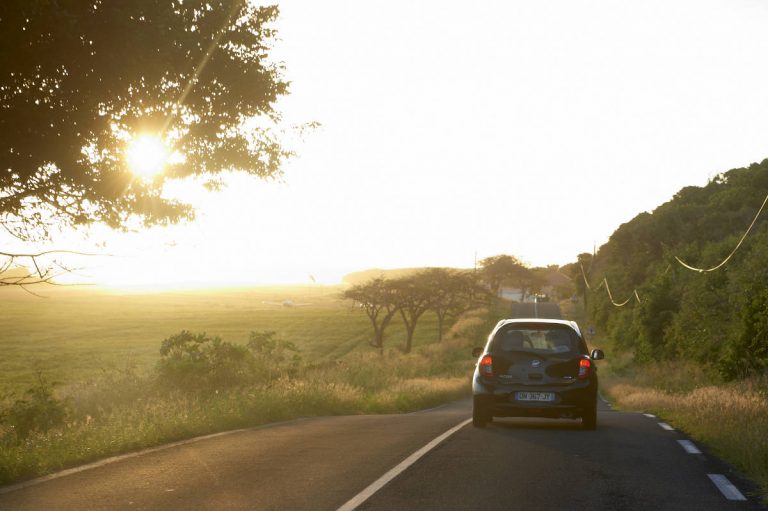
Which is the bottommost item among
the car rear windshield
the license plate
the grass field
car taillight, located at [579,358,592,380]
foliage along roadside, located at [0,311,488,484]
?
the grass field

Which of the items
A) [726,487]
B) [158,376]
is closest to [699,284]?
[158,376]

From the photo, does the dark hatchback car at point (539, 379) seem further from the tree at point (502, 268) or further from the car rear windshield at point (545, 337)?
the tree at point (502, 268)

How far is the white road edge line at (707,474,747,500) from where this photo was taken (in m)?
7.57

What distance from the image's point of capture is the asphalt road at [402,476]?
714cm

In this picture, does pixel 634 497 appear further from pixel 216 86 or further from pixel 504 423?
pixel 216 86

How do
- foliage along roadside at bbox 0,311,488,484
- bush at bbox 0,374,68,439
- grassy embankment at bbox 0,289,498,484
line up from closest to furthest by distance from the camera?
1. foliage along roadside at bbox 0,311,488,484
2. grassy embankment at bbox 0,289,498,484
3. bush at bbox 0,374,68,439

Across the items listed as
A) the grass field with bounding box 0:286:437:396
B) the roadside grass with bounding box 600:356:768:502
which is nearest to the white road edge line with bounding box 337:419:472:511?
the roadside grass with bounding box 600:356:768:502

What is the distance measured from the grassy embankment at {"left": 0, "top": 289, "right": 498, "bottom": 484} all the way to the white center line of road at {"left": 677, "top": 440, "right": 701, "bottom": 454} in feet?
22.4

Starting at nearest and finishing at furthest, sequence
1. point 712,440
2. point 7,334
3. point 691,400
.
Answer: point 712,440, point 691,400, point 7,334

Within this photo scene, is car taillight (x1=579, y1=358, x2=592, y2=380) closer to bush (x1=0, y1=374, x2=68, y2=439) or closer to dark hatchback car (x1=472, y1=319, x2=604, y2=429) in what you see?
dark hatchback car (x1=472, y1=319, x2=604, y2=429)

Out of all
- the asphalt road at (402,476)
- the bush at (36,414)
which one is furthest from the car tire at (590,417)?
the bush at (36,414)

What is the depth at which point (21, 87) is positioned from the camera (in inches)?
426

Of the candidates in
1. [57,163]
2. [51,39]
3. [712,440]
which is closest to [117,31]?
[51,39]

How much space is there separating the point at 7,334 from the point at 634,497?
80.8 meters
